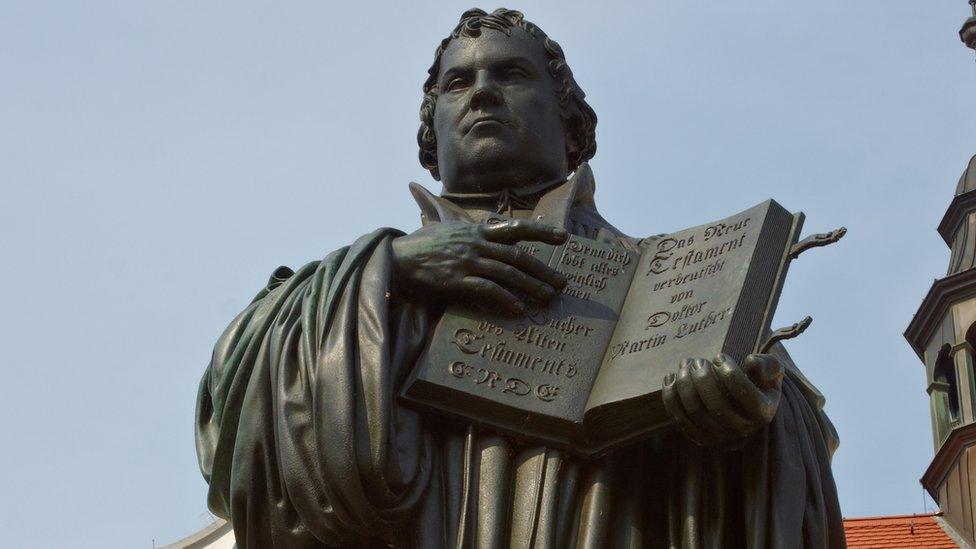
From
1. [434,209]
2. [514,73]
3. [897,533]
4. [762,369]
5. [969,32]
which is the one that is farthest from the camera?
[969,32]

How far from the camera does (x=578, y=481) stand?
1048 centimetres

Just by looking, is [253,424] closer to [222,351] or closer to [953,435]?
[222,351]

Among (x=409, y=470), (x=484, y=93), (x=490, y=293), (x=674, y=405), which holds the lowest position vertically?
(x=409, y=470)

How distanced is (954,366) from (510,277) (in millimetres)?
42209

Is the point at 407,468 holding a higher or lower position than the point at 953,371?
lower

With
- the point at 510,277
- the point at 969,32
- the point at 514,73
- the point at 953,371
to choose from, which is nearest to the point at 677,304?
the point at 510,277

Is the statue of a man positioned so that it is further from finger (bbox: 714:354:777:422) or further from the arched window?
the arched window

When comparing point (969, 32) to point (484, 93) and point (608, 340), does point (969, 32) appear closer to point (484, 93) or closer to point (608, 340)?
point (484, 93)

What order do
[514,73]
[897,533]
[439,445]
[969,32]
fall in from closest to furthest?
[439,445] < [514,73] < [897,533] < [969,32]

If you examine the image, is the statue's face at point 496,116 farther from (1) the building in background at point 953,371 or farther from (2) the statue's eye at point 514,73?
(1) the building in background at point 953,371

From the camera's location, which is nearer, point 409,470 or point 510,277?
point 409,470

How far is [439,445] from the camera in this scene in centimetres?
1060

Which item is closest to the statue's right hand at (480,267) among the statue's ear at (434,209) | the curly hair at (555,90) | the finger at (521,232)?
the finger at (521,232)

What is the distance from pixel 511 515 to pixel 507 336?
754 millimetres
